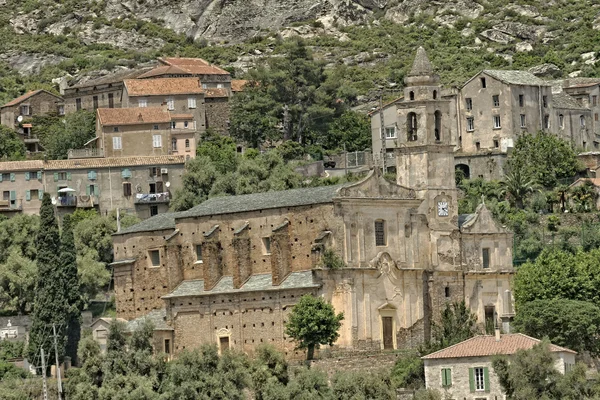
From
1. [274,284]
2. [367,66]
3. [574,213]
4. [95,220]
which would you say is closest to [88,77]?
[367,66]

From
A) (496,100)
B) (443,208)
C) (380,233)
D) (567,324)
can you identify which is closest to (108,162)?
(496,100)

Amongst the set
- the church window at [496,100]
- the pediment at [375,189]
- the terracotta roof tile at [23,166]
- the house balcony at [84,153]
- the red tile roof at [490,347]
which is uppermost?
the church window at [496,100]

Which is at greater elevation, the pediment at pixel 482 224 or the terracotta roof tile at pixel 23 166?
the terracotta roof tile at pixel 23 166

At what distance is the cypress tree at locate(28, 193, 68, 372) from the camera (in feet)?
319

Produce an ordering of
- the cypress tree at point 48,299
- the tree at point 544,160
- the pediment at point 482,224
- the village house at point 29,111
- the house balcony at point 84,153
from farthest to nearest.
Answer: the village house at point 29,111
the house balcony at point 84,153
the tree at point 544,160
the cypress tree at point 48,299
the pediment at point 482,224

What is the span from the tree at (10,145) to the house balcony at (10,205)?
38.3 ft

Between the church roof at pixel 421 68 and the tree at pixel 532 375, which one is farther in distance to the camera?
the church roof at pixel 421 68

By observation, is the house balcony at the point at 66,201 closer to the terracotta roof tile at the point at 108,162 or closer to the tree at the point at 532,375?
the terracotta roof tile at the point at 108,162

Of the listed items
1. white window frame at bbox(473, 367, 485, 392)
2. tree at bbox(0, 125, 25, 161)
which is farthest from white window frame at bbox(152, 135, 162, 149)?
white window frame at bbox(473, 367, 485, 392)

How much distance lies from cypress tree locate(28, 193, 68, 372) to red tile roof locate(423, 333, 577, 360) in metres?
22.3

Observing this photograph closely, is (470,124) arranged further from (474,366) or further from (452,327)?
(474,366)

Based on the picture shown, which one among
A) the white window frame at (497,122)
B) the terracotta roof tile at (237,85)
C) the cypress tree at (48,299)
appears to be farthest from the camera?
the terracotta roof tile at (237,85)

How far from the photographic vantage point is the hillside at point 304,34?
159 m

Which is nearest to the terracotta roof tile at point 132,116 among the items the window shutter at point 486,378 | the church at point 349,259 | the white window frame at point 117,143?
the white window frame at point 117,143
